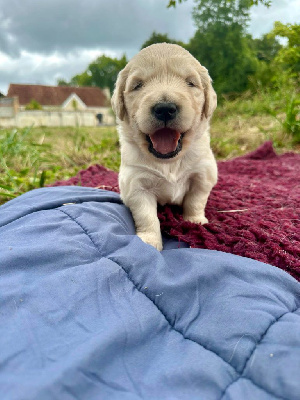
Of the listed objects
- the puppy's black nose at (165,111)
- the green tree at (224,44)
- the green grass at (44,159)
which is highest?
the green tree at (224,44)

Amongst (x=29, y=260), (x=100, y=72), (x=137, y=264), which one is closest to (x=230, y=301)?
(x=137, y=264)

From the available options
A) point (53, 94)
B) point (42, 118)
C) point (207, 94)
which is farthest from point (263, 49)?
point (207, 94)

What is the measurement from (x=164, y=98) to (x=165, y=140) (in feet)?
0.92

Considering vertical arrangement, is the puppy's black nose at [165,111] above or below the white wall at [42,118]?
below

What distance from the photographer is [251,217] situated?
209cm

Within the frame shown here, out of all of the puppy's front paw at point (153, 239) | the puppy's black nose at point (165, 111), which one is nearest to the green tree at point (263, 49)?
the puppy's black nose at point (165, 111)

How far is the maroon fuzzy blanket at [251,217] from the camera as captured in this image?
66.7 inches

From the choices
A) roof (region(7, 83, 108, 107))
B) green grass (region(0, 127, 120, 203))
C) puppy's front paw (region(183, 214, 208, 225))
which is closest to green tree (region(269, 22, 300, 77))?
roof (region(7, 83, 108, 107))

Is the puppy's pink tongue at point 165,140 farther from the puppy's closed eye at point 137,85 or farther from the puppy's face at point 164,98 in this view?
the puppy's closed eye at point 137,85

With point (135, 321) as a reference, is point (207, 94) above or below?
above

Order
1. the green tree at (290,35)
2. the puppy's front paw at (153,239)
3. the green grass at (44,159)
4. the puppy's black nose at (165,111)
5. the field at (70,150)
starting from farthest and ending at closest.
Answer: the green tree at (290,35) < the green grass at (44,159) < the field at (70,150) < the puppy's front paw at (153,239) < the puppy's black nose at (165,111)

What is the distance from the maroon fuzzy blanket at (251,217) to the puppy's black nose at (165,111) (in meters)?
0.69

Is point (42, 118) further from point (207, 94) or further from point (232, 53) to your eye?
point (207, 94)

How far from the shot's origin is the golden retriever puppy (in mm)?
1742
